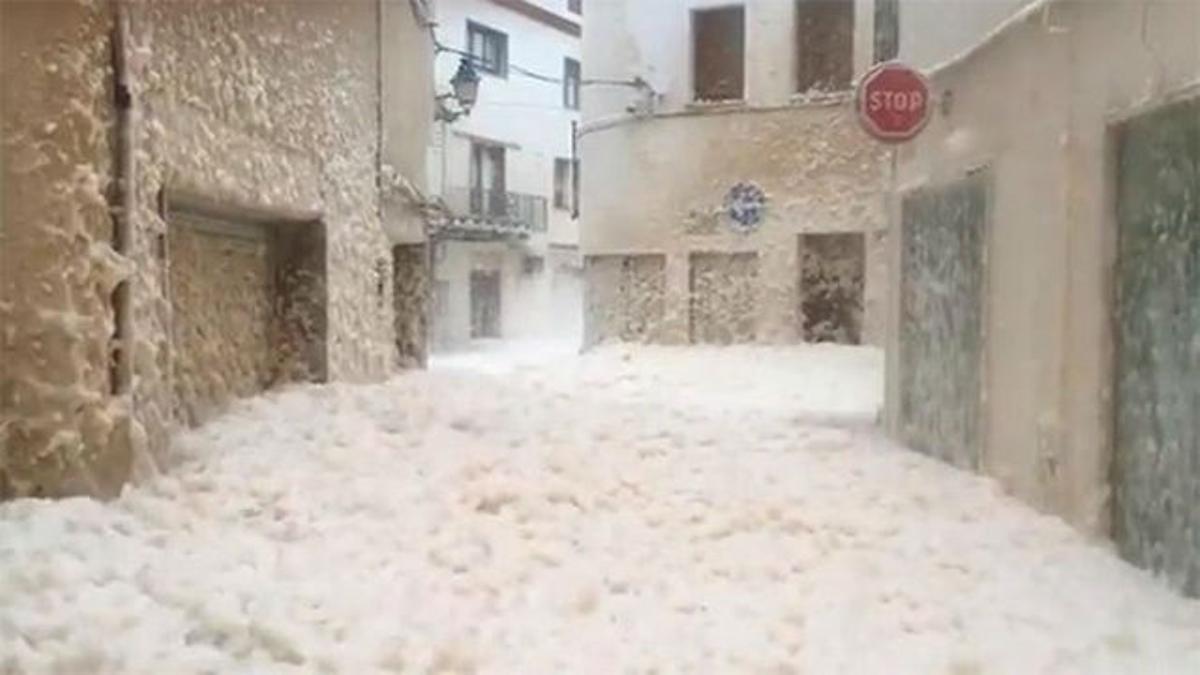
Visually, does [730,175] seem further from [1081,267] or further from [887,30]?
[1081,267]

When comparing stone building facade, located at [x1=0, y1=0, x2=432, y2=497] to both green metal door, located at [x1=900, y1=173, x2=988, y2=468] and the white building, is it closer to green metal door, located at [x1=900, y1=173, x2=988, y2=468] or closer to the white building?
green metal door, located at [x1=900, y1=173, x2=988, y2=468]

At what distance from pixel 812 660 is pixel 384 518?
1.97 m

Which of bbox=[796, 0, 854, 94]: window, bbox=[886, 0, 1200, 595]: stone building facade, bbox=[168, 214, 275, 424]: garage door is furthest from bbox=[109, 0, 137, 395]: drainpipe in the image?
bbox=[796, 0, 854, 94]: window

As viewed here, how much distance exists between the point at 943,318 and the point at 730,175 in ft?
31.4

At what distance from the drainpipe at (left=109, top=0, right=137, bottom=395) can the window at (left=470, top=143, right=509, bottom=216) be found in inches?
836

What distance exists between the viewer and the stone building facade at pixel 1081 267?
4.28m

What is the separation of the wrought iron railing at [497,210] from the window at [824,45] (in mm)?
10157

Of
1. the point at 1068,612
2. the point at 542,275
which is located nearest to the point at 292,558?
the point at 1068,612

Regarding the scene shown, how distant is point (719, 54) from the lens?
55.8 feet

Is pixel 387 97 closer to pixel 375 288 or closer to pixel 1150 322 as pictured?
pixel 375 288

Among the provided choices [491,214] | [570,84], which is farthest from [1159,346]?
[570,84]

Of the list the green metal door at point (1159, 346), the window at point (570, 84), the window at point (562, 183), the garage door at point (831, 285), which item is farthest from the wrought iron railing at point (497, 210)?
the green metal door at point (1159, 346)

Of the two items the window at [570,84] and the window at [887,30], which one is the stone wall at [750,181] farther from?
the window at [570,84]

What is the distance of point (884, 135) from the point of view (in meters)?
7.40
